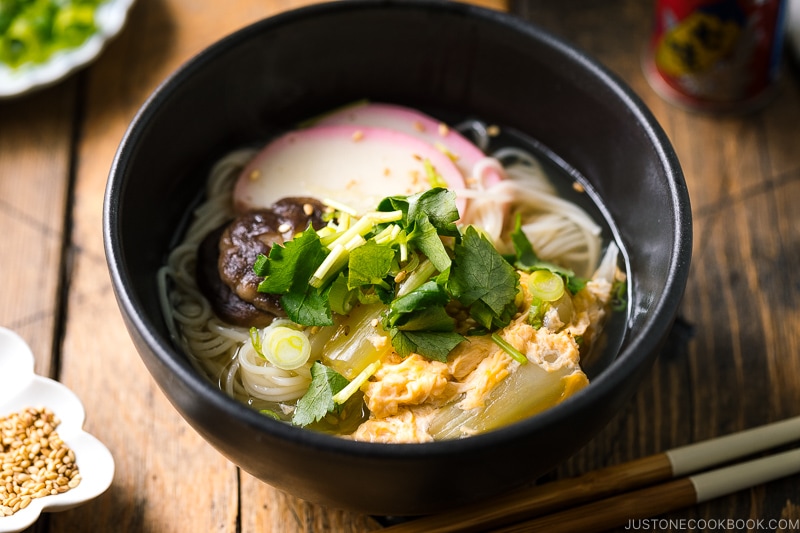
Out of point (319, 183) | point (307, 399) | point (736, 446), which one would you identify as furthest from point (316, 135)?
point (736, 446)

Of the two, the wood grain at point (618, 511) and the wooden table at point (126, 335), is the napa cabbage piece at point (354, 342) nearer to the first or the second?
the wooden table at point (126, 335)

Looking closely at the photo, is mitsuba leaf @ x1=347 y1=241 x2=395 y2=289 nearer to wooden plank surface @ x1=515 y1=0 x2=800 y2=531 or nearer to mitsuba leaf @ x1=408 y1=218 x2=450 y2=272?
mitsuba leaf @ x1=408 y1=218 x2=450 y2=272

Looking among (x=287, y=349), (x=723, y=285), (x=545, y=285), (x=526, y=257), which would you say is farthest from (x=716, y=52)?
(x=287, y=349)

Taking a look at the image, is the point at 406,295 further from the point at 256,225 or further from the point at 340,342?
the point at 256,225

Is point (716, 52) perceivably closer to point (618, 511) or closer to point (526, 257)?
point (526, 257)

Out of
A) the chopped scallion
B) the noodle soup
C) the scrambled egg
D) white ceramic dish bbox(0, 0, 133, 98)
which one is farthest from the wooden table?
the chopped scallion

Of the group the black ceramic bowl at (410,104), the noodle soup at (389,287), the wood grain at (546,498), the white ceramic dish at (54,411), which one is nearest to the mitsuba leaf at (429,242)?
the noodle soup at (389,287)
